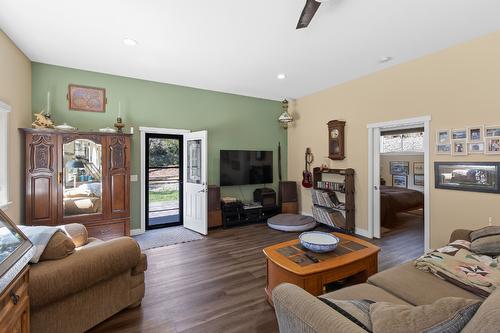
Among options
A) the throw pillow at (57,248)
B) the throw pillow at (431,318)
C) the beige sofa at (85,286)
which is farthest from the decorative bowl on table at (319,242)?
the throw pillow at (57,248)

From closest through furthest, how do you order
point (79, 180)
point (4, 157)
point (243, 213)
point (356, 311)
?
point (356, 311), point (4, 157), point (79, 180), point (243, 213)

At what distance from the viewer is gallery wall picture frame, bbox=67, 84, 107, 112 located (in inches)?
154

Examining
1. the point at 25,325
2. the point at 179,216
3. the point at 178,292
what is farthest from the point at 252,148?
the point at 25,325

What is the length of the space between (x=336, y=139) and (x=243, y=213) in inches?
97.1

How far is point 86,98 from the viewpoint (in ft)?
13.2

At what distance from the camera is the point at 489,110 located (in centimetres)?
292

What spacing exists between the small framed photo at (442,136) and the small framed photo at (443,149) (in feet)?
0.14

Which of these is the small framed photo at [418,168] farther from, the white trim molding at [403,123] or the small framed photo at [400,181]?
the white trim molding at [403,123]

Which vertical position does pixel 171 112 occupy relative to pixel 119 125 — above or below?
above

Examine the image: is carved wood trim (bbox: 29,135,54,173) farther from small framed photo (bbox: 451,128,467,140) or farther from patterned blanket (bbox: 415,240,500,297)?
small framed photo (bbox: 451,128,467,140)

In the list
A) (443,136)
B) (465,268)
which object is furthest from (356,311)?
(443,136)

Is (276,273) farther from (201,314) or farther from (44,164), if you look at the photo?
(44,164)

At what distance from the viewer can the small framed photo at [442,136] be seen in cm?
328

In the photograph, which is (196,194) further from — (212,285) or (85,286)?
(85,286)
